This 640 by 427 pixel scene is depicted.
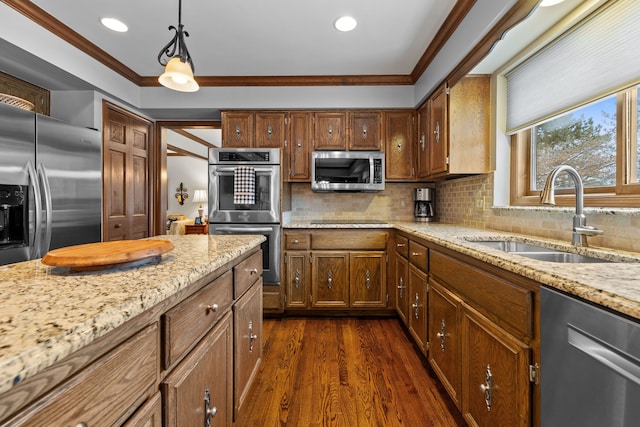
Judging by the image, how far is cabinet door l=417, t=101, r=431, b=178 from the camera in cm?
296

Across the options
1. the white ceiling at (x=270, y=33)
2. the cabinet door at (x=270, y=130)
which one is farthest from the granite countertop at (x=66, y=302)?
the cabinet door at (x=270, y=130)

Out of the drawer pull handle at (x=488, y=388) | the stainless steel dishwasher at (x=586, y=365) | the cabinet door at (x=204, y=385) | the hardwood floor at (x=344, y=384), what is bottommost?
the hardwood floor at (x=344, y=384)

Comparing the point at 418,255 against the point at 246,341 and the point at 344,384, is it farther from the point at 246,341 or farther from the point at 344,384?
the point at 246,341

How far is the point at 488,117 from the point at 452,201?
0.92 meters

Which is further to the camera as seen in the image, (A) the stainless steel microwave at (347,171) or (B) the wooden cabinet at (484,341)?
(A) the stainless steel microwave at (347,171)

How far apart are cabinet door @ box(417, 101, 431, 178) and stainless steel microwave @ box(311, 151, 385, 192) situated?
1.31 ft

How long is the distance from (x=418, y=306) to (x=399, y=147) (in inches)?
72.4

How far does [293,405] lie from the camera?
1675mm

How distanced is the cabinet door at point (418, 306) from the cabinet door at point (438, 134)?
0.98 m

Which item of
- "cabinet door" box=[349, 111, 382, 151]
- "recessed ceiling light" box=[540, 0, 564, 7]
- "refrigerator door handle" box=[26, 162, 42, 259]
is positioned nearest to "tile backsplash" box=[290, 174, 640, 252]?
"cabinet door" box=[349, 111, 382, 151]

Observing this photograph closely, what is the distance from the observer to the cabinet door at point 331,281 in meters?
2.93

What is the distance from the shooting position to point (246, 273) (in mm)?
1515

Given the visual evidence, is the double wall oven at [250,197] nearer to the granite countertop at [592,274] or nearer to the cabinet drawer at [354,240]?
the cabinet drawer at [354,240]

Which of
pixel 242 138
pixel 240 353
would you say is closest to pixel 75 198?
pixel 242 138
